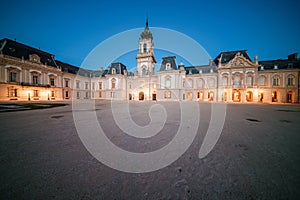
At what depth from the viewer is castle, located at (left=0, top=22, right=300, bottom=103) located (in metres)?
23.8

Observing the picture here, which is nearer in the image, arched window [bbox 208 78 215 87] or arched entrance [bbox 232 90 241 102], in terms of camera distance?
arched entrance [bbox 232 90 241 102]

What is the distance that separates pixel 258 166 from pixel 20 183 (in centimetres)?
405

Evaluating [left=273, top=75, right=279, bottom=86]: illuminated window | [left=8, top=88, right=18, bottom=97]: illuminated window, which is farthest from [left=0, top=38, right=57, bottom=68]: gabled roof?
[left=273, top=75, right=279, bottom=86]: illuminated window

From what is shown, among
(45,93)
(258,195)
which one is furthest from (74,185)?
(45,93)

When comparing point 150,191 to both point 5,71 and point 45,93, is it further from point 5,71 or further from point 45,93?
point 45,93

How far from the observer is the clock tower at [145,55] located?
33969 millimetres

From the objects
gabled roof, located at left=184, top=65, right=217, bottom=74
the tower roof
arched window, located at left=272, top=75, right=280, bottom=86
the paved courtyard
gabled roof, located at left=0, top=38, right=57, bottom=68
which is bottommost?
the paved courtyard

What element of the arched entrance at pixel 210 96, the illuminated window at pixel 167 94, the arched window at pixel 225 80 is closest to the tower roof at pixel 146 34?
the illuminated window at pixel 167 94

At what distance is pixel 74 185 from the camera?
1586mm

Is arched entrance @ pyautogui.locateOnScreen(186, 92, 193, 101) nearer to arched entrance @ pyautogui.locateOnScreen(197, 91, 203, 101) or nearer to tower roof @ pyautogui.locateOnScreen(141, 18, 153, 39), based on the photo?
arched entrance @ pyautogui.locateOnScreen(197, 91, 203, 101)

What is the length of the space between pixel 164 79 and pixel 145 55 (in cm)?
1045

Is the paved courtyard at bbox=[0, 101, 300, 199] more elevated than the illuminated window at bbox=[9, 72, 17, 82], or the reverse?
the illuminated window at bbox=[9, 72, 17, 82]

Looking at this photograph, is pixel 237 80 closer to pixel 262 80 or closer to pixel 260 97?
pixel 262 80

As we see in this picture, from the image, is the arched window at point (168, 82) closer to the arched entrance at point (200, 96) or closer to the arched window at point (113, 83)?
the arched entrance at point (200, 96)
